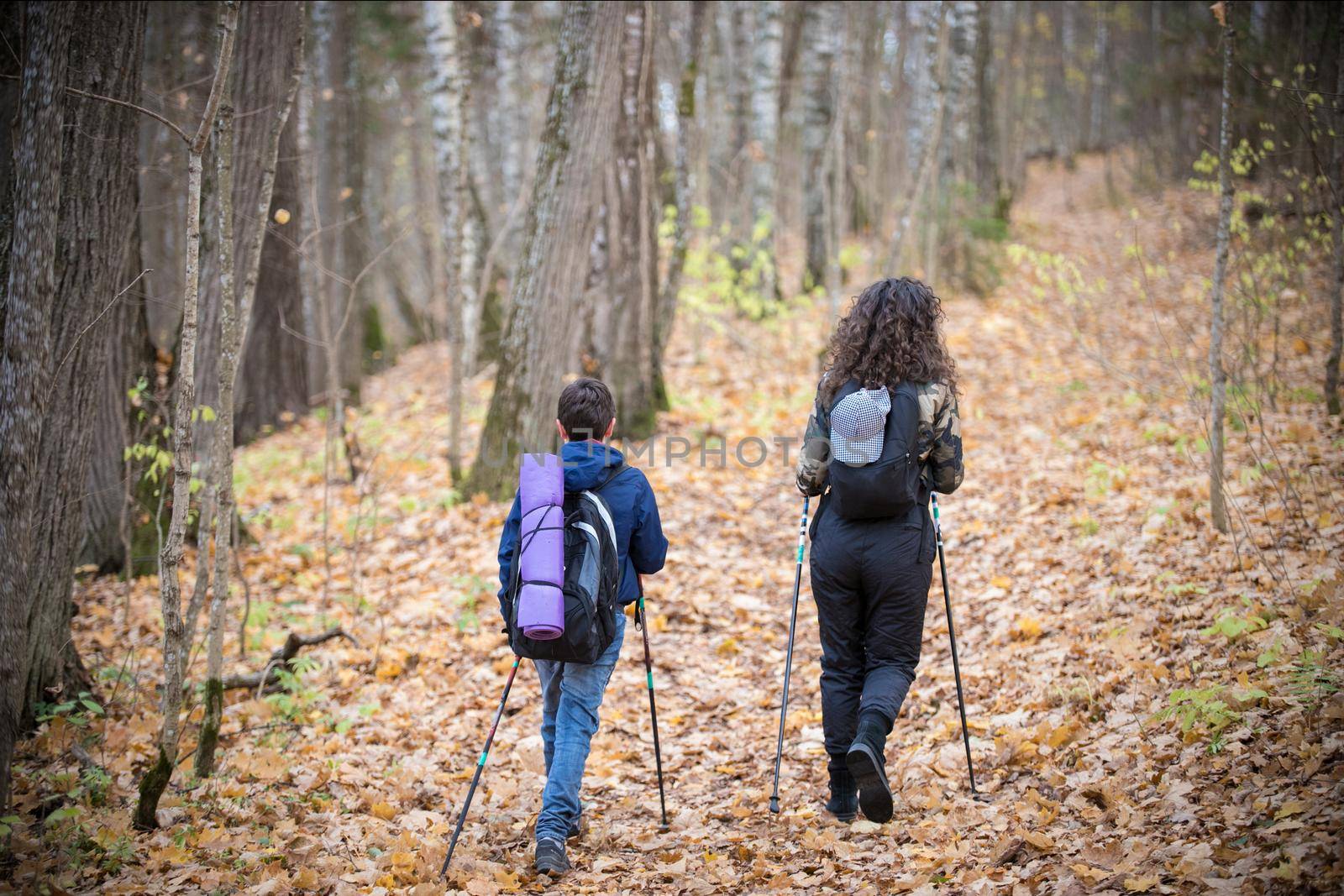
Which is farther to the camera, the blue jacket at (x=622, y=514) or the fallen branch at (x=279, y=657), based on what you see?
the fallen branch at (x=279, y=657)

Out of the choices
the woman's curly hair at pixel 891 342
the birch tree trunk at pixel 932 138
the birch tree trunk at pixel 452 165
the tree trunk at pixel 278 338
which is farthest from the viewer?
the tree trunk at pixel 278 338

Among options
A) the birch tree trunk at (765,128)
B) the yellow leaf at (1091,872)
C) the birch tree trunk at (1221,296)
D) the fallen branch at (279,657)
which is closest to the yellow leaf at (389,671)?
the fallen branch at (279,657)

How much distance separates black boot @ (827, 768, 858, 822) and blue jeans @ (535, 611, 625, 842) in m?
1.16

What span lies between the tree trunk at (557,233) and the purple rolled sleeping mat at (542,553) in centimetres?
427

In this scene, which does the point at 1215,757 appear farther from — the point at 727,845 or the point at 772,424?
the point at 772,424

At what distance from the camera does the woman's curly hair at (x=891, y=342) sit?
378 centimetres

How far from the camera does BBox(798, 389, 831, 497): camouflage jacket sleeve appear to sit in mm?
3936

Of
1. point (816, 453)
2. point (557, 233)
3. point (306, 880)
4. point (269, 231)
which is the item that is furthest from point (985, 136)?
point (306, 880)

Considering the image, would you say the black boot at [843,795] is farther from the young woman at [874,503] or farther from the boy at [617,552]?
the boy at [617,552]

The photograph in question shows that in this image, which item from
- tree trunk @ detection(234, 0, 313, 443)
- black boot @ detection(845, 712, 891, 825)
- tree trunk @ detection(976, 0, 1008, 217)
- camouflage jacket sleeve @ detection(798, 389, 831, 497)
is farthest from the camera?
tree trunk @ detection(976, 0, 1008, 217)

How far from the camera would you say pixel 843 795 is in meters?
3.99

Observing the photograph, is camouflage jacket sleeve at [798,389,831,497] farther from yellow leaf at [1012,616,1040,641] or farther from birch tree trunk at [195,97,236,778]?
birch tree trunk at [195,97,236,778]

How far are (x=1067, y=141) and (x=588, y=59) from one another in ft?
96.4

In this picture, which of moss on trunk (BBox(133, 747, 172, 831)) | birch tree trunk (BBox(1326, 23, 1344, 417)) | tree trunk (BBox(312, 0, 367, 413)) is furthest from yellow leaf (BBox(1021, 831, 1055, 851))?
tree trunk (BBox(312, 0, 367, 413))
